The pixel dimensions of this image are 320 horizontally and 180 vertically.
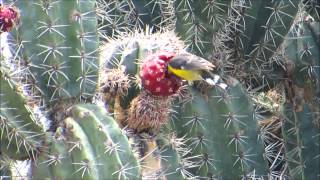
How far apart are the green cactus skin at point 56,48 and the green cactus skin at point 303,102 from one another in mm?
1106

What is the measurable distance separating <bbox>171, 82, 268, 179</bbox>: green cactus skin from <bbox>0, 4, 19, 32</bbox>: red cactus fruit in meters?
0.82

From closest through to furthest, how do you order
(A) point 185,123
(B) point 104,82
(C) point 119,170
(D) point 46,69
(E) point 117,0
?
(C) point 119,170 → (D) point 46,69 → (B) point 104,82 → (A) point 185,123 → (E) point 117,0

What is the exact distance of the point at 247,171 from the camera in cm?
329

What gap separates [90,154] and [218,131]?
0.81 m

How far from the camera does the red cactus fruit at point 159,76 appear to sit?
8.96ft

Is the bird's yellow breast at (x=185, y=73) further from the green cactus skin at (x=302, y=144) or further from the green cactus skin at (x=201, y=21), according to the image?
the green cactus skin at (x=302, y=144)

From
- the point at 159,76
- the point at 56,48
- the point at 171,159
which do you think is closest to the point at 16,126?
the point at 56,48

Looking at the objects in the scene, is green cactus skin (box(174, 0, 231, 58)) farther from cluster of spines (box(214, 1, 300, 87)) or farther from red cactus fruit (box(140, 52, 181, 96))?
red cactus fruit (box(140, 52, 181, 96))

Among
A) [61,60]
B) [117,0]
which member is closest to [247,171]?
[61,60]

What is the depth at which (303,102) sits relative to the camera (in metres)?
3.61

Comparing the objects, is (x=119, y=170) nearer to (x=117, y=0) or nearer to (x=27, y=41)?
(x=27, y=41)

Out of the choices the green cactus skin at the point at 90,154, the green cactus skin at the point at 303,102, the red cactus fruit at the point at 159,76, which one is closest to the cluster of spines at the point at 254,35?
the green cactus skin at the point at 303,102

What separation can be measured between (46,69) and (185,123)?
70 centimetres

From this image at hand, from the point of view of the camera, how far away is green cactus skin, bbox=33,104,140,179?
101 inches
